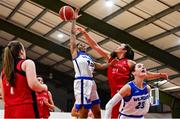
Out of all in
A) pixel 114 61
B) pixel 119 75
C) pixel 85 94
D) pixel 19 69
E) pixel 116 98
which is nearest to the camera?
pixel 19 69

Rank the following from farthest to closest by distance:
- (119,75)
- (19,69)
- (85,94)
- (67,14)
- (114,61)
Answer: (67,14) < (114,61) < (119,75) < (85,94) < (19,69)

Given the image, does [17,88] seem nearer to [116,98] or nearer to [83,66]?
[116,98]

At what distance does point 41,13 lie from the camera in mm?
14258

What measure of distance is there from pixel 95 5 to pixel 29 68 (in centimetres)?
924

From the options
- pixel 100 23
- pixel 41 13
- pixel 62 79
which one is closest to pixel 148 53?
pixel 100 23

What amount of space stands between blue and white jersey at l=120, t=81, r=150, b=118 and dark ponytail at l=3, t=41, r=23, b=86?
1.73 m

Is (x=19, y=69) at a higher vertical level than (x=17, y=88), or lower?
higher

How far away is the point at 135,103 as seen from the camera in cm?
453

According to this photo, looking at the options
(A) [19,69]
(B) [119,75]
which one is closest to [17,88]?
(A) [19,69]

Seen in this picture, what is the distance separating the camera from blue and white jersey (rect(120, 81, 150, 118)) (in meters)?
4.53

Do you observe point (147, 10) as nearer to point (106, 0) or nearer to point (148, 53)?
point (106, 0)

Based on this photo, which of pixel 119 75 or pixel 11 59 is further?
pixel 119 75

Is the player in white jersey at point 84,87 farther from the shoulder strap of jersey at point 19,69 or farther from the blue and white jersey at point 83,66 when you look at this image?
the shoulder strap of jersey at point 19,69

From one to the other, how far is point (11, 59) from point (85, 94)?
7.46ft
